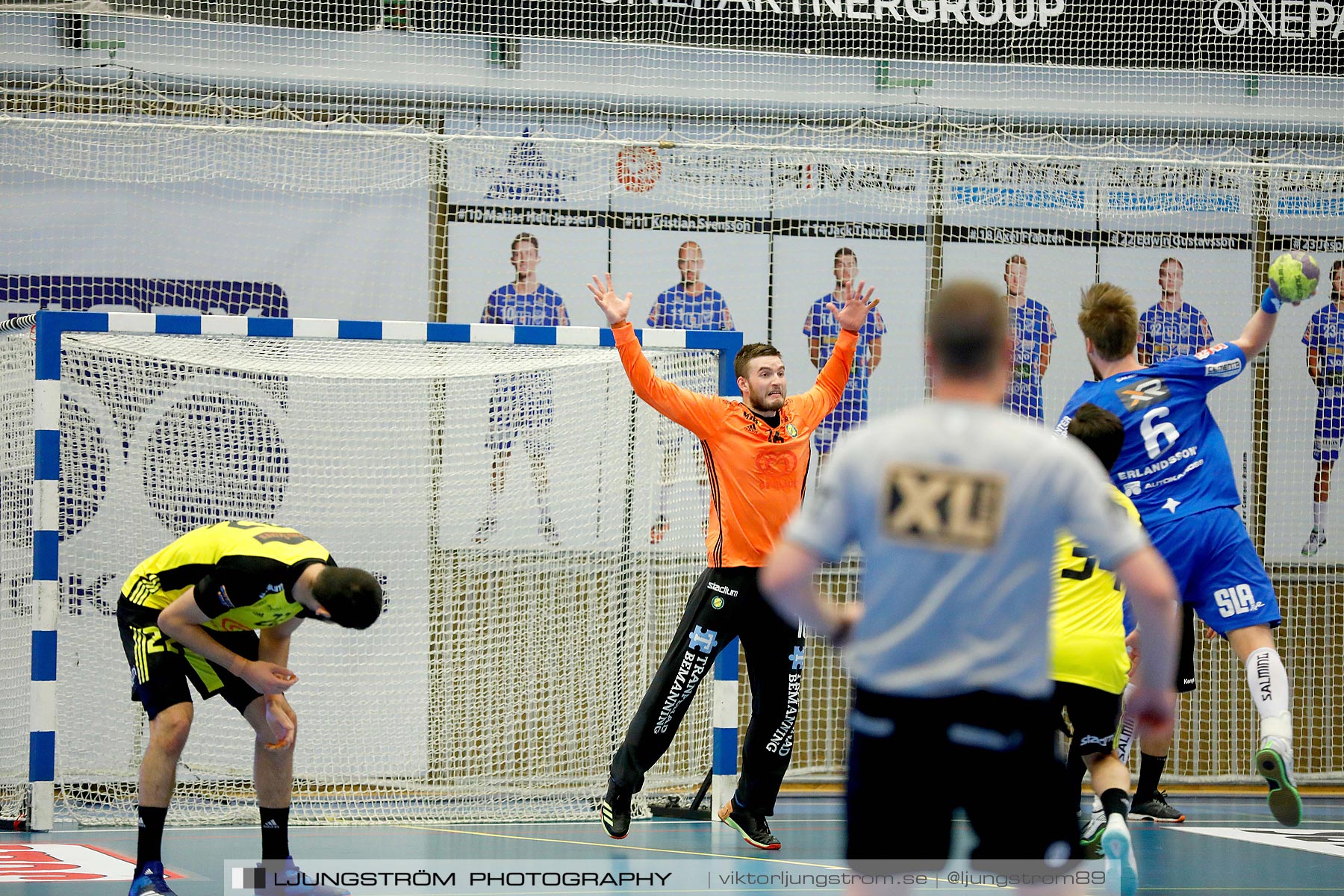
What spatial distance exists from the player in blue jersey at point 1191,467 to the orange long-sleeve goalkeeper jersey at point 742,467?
160cm

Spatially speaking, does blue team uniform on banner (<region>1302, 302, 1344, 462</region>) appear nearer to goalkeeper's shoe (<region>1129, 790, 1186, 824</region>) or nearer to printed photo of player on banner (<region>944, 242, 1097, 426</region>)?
printed photo of player on banner (<region>944, 242, 1097, 426</region>)

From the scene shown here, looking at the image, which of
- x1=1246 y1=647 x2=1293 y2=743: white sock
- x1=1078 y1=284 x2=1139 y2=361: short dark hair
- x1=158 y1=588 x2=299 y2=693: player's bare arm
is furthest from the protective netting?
x1=158 y1=588 x2=299 y2=693: player's bare arm

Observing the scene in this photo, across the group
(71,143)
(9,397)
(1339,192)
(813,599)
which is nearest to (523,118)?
(71,143)

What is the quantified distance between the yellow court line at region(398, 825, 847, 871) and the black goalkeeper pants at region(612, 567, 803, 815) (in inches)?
10.0

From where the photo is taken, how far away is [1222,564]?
19.5ft

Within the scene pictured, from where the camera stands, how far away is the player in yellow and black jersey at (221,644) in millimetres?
4930

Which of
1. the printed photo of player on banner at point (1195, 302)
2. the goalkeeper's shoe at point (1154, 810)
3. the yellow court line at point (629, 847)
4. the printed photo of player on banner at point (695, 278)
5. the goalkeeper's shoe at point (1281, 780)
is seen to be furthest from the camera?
the printed photo of player on banner at point (1195, 302)

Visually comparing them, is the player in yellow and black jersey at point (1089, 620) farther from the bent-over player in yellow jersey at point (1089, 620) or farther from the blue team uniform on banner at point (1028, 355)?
the blue team uniform on banner at point (1028, 355)

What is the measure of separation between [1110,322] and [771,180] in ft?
16.8

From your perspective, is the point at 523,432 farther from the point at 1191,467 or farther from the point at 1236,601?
the point at 1236,601

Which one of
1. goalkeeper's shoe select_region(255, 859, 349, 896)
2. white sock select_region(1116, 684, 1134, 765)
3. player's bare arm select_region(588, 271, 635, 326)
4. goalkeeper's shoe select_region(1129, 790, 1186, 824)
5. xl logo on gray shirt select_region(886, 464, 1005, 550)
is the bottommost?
goalkeeper's shoe select_region(1129, 790, 1186, 824)

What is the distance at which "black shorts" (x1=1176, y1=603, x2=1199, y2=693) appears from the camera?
8039 millimetres

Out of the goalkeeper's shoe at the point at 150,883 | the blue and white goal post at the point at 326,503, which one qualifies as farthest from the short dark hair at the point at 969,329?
the blue and white goal post at the point at 326,503

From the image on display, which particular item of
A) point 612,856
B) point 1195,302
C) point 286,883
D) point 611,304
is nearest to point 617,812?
point 612,856
